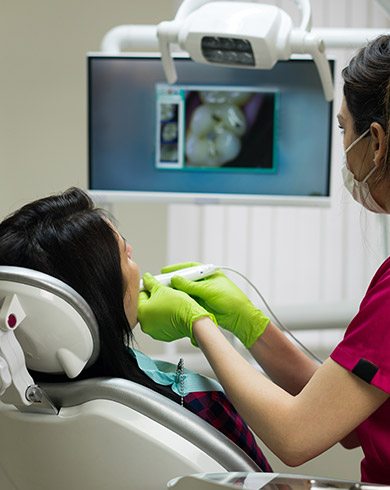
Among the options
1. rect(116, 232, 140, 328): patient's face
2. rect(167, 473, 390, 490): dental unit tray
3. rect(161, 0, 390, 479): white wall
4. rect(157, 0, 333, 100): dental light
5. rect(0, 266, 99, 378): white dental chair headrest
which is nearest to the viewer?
rect(167, 473, 390, 490): dental unit tray

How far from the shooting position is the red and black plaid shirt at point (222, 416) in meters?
1.53

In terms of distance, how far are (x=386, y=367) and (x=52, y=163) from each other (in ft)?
8.76

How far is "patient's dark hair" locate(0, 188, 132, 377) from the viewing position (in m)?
1.36

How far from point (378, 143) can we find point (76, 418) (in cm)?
64

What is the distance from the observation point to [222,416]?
1576 millimetres

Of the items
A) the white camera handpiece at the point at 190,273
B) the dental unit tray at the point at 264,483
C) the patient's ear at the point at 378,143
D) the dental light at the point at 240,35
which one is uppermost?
the dental light at the point at 240,35

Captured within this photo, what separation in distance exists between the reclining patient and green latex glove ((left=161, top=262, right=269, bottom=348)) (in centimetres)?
18

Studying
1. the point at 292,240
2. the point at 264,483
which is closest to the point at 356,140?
the point at 264,483

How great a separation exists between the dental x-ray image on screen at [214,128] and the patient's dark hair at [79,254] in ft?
3.99

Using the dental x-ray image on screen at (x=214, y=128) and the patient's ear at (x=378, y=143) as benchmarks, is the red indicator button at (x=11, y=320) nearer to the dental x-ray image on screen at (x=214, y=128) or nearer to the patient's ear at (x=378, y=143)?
the patient's ear at (x=378, y=143)

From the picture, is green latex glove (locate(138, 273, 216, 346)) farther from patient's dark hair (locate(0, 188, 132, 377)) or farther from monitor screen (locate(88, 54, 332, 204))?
monitor screen (locate(88, 54, 332, 204))

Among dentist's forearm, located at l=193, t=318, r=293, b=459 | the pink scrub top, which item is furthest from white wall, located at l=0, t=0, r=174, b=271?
the pink scrub top

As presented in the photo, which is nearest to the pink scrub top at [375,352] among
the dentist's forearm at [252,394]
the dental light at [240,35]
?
the dentist's forearm at [252,394]

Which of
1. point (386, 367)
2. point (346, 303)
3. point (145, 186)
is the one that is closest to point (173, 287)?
point (386, 367)
